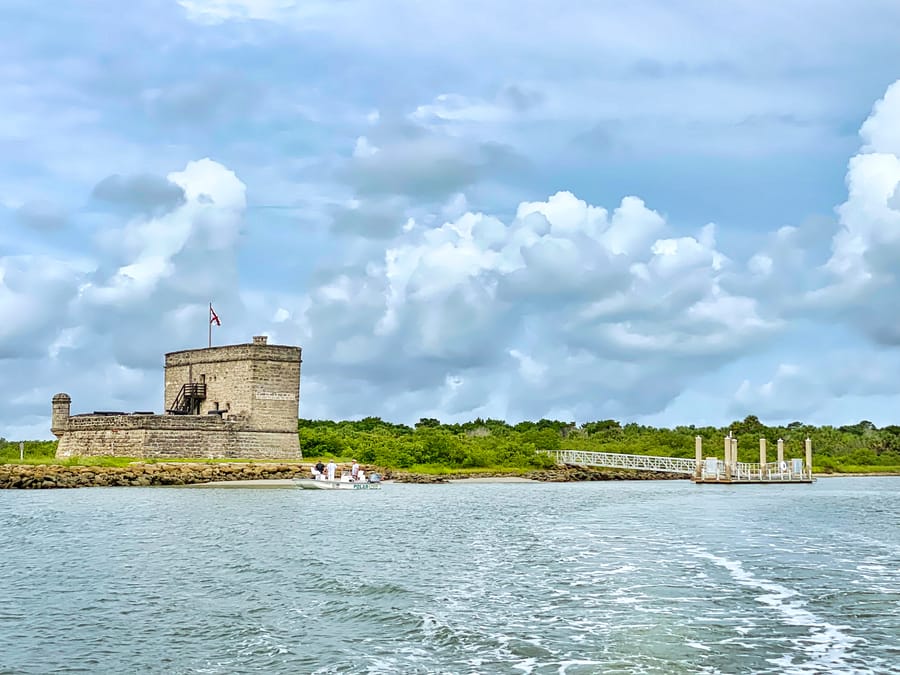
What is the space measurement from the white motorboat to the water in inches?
808

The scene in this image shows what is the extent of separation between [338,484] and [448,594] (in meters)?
39.4

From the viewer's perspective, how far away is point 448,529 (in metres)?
32.7

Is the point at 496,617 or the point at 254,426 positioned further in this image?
the point at 254,426

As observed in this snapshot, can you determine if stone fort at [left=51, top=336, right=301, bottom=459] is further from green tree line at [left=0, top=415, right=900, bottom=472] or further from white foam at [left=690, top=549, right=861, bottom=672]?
white foam at [left=690, top=549, right=861, bottom=672]

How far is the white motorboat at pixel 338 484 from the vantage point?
57812 mm

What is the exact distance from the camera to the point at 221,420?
223 feet

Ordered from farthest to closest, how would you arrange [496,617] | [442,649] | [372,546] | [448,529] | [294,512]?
[294,512]
[448,529]
[372,546]
[496,617]
[442,649]

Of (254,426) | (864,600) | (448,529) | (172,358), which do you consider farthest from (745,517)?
(172,358)

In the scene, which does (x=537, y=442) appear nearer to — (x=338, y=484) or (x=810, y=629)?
(x=338, y=484)

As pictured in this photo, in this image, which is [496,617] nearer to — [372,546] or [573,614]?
[573,614]

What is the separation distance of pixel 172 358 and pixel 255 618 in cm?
6386

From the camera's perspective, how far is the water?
13.8m

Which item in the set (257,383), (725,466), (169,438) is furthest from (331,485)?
(725,466)

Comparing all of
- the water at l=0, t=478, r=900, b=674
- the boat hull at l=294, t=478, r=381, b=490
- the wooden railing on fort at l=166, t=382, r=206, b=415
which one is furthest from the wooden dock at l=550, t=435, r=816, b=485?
the water at l=0, t=478, r=900, b=674
